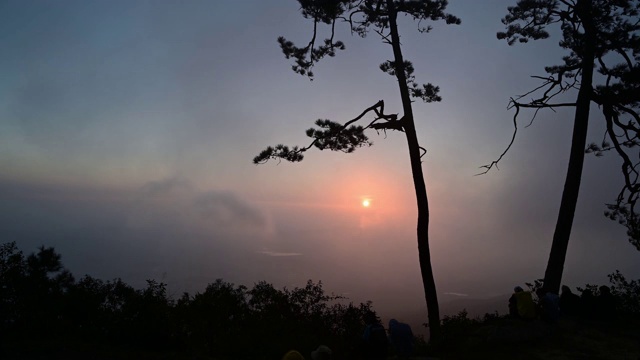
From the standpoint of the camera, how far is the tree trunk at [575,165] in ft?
55.9

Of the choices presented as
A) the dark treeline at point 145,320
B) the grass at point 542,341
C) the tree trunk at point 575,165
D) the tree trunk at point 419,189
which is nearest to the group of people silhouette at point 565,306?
the grass at point 542,341

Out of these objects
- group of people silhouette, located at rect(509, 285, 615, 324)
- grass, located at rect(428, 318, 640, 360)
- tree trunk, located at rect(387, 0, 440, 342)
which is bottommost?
grass, located at rect(428, 318, 640, 360)

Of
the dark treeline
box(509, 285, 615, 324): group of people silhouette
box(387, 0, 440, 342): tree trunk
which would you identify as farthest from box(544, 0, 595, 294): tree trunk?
the dark treeline

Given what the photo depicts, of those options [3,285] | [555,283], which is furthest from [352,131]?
[3,285]

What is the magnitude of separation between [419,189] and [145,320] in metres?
11.1

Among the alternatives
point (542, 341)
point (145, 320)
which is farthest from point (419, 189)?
point (145, 320)

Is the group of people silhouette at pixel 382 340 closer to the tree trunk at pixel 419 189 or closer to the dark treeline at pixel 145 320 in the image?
the dark treeline at pixel 145 320

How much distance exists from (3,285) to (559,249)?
22393 mm

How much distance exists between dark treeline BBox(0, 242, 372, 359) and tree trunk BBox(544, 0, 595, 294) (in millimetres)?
7967

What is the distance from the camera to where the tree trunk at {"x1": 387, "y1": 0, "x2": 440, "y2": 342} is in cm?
1619

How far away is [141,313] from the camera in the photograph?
44.9ft

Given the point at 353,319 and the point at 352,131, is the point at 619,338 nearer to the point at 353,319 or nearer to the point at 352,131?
the point at 353,319

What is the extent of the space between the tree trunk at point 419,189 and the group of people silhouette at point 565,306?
279cm

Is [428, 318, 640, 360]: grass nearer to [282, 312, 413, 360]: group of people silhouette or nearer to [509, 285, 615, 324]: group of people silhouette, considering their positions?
[509, 285, 615, 324]: group of people silhouette
